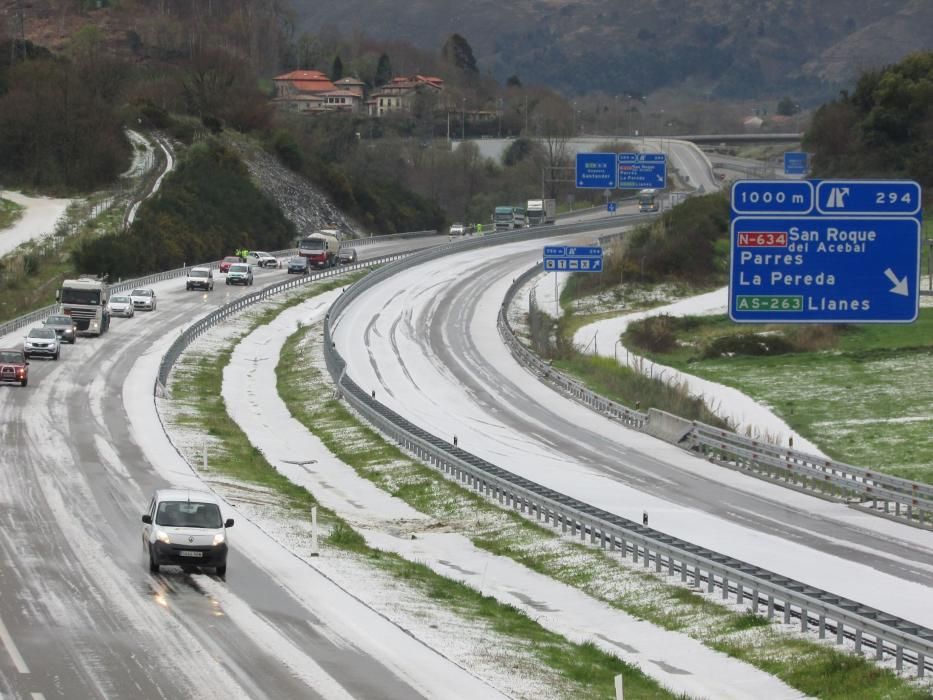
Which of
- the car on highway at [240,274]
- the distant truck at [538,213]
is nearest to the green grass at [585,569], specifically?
the car on highway at [240,274]

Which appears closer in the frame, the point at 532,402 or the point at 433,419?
the point at 433,419

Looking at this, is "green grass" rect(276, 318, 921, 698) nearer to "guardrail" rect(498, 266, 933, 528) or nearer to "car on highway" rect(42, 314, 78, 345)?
"guardrail" rect(498, 266, 933, 528)

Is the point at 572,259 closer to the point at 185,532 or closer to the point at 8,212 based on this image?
the point at 8,212

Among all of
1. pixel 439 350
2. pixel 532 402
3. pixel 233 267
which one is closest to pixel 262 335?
pixel 439 350

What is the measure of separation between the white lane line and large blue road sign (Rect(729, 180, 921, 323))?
1465 cm

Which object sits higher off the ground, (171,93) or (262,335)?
(171,93)

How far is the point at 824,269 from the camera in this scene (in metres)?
30.2

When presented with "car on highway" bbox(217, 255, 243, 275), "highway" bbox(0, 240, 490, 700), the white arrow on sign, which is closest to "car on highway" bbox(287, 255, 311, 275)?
"car on highway" bbox(217, 255, 243, 275)

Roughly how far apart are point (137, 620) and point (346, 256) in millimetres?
101932

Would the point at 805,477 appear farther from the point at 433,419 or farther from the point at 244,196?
the point at 244,196

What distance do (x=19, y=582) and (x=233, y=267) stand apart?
81.9m

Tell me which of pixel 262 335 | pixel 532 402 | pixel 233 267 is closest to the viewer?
pixel 532 402

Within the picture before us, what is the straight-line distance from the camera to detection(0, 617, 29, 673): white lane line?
75.7ft

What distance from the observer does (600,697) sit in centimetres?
2359
